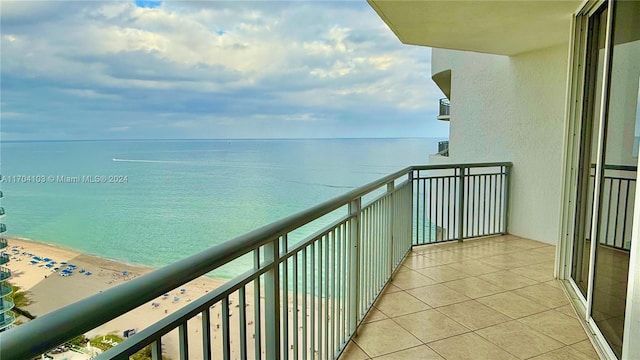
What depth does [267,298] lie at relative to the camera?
5.04ft

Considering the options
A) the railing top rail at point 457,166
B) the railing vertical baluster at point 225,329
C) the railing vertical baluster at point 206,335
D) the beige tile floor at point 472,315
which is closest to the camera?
the railing vertical baluster at point 206,335

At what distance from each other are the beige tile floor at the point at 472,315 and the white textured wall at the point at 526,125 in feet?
3.22

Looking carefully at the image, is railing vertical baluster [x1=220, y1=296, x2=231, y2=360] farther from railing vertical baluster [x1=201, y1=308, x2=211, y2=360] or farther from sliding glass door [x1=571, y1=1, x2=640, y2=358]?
sliding glass door [x1=571, y1=1, x2=640, y2=358]

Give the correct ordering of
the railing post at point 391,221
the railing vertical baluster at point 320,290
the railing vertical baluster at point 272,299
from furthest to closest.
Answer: the railing post at point 391,221 < the railing vertical baluster at point 320,290 < the railing vertical baluster at point 272,299

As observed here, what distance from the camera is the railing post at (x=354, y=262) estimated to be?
2.51m

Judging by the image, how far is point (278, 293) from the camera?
156 centimetres

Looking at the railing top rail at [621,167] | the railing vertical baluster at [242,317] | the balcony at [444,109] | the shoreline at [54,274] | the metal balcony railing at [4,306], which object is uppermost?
the balcony at [444,109]

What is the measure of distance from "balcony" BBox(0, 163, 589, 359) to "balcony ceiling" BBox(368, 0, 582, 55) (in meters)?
1.47

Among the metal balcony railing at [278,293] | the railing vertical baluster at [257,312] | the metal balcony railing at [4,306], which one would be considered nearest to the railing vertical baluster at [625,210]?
the metal balcony railing at [278,293]

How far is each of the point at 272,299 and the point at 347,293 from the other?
109 cm

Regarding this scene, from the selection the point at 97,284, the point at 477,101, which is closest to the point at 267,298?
the point at 477,101

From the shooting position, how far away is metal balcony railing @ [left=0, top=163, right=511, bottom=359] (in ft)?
2.34

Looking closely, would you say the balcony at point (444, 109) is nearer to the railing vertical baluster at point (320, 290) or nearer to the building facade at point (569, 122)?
the building facade at point (569, 122)

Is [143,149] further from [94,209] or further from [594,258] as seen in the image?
[594,258]
